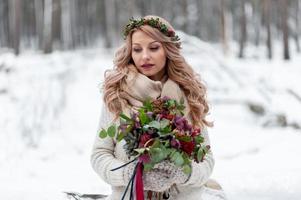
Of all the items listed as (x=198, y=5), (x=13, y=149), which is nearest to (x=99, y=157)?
(x=13, y=149)

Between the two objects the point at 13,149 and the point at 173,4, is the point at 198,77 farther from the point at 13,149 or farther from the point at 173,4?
the point at 173,4

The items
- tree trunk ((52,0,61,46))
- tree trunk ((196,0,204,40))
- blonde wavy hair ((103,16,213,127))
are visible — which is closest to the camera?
blonde wavy hair ((103,16,213,127))

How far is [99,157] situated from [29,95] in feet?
32.0

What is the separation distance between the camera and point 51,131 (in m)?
9.34

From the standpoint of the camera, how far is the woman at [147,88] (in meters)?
2.24

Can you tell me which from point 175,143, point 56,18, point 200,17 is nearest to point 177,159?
point 175,143

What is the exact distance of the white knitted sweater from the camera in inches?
86.2

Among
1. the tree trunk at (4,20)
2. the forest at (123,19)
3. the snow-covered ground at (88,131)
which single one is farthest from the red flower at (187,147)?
the tree trunk at (4,20)

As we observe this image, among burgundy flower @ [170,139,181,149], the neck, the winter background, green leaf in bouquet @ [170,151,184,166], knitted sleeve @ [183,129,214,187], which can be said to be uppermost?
the neck

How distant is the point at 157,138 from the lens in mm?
1961

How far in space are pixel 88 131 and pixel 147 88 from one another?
24.4 feet

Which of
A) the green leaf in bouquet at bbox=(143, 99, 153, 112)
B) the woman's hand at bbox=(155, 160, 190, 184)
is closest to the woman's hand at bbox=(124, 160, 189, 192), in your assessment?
the woman's hand at bbox=(155, 160, 190, 184)

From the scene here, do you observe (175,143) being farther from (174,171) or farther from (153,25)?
(153,25)

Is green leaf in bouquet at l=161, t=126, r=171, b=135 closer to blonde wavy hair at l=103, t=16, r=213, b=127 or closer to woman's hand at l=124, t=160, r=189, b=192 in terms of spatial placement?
woman's hand at l=124, t=160, r=189, b=192
